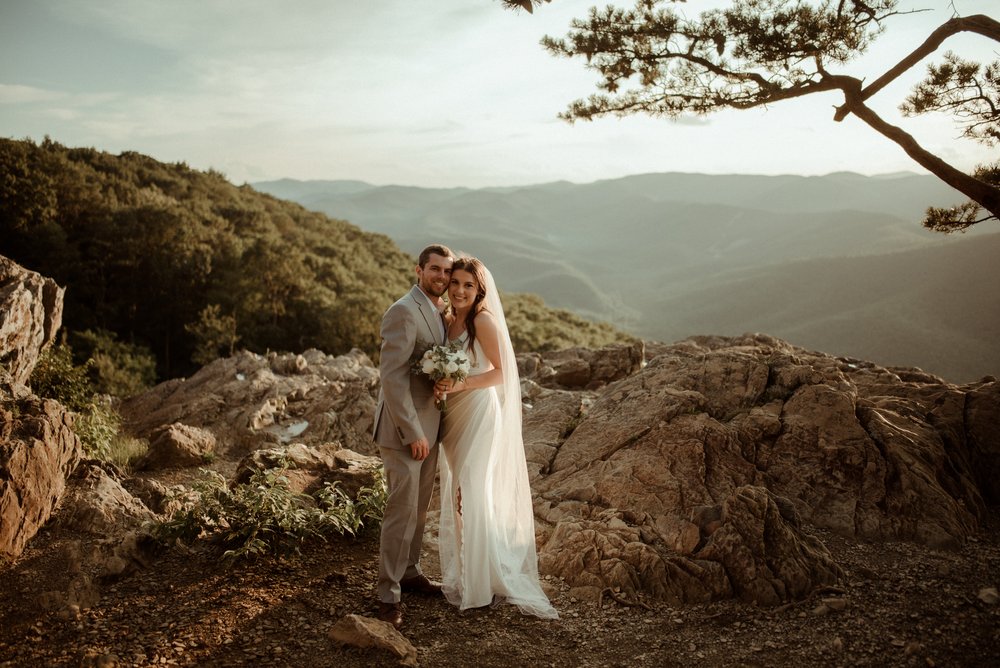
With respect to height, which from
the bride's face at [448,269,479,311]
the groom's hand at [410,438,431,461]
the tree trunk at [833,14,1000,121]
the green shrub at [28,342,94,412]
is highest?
the tree trunk at [833,14,1000,121]

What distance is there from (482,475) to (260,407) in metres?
8.25

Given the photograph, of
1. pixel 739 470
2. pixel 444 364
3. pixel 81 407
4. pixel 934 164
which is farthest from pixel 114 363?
pixel 934 164

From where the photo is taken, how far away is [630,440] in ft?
22.9

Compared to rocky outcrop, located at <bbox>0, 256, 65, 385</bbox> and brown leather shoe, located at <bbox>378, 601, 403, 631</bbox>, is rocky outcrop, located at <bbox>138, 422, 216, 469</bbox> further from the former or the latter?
brown leather shoe, located at <bbox>378, 601, 403, 631</bbox>

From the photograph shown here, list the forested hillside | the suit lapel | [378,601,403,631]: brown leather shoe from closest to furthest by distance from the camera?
1. [378,601,403,631]: brown leather shoe
2. the suit lapel
3. the forested hillside

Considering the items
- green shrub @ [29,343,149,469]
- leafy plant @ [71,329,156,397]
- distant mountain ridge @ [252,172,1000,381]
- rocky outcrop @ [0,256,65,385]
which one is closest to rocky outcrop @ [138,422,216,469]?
green shrub @ [29,343,149,469]

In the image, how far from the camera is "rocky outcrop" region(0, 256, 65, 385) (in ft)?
22.6

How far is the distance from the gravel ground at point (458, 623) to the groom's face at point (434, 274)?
8.57ft

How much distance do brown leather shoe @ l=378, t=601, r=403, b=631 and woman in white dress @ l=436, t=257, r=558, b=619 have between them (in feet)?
1.72

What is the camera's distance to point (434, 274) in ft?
15.2

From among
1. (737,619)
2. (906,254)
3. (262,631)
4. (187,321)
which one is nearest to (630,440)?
(737,619)

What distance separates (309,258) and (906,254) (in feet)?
235

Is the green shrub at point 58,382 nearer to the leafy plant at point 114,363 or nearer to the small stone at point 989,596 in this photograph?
the leafy plant at point 114,363

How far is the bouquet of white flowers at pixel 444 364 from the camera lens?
14.3 ft
